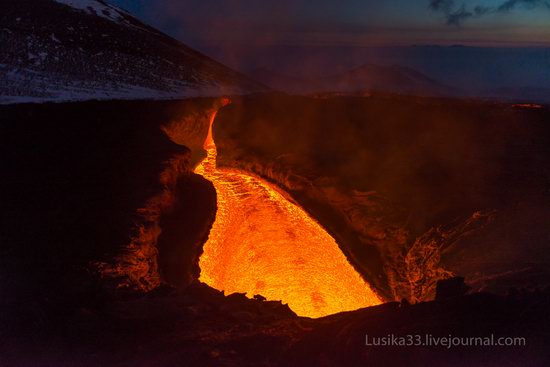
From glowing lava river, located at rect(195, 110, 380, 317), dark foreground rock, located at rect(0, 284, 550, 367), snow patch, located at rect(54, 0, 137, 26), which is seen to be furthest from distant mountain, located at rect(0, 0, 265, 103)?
dark foreground rock, located at rect(0, 284, 550, 367)

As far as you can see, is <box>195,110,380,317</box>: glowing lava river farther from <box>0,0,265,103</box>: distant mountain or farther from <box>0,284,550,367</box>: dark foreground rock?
<box>0,0,265,103</box>: distant mountain

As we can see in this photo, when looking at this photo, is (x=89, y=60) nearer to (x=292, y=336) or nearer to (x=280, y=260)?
(x=280, y=260)

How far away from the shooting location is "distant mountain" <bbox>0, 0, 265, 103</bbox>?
58.4ft

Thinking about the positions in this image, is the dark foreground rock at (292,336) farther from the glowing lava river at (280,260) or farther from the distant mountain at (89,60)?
the distant mountain at (89,60)

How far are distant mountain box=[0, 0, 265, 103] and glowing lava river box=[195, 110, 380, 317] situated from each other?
8644 millimetres

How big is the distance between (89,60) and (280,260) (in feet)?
48.7

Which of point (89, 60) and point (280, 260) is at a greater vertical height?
point (89, 60)

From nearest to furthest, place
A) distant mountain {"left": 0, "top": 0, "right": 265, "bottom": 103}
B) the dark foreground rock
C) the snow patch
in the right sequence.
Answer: the dark foreground rock → distant mountain {"left": 0, "top": 0, "right": 265, "bottom": 103} → the snow patch

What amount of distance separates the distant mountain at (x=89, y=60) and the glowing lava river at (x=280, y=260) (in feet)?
28.4

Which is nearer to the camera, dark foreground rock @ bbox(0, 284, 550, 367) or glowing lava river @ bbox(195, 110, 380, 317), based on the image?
dark foreground rock @ bbox(0, 284, 550, 367)

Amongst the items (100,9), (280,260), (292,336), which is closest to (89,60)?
(100,9)

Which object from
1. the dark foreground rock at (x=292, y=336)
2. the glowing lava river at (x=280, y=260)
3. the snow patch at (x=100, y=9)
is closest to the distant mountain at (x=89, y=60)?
the snow patch at (x=100, y=9)

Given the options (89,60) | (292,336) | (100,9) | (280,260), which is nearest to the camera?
(292,336)

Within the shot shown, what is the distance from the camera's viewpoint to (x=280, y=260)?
11.4 metres
